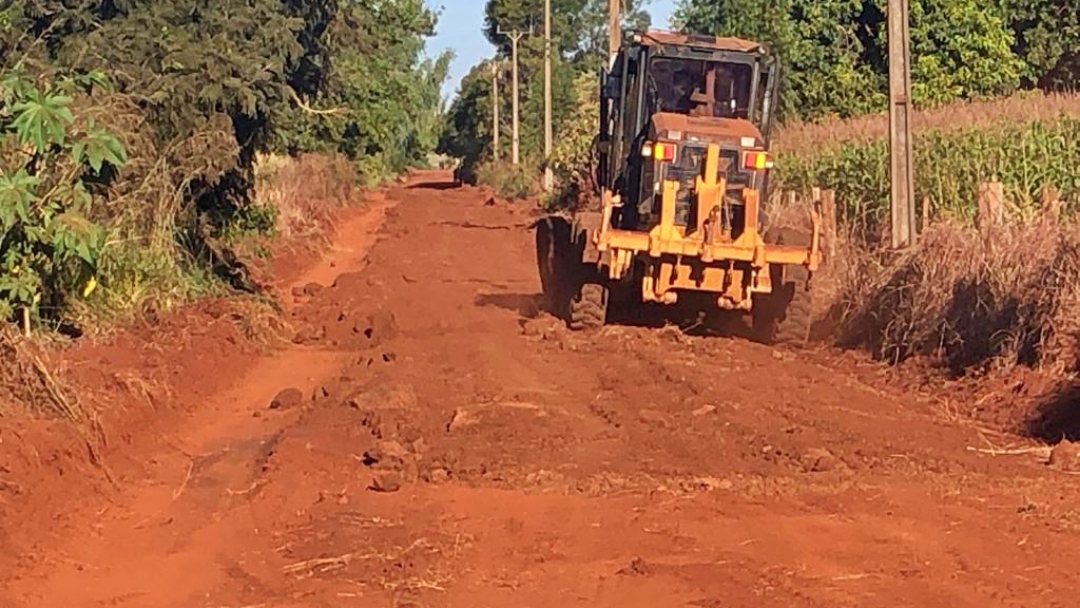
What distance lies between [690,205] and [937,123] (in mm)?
10362

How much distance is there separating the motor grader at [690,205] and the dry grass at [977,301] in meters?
0.94

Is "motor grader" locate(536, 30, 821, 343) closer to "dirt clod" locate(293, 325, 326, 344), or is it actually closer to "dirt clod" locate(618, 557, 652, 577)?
"dirt clod" locate(293, 325, 326, 344)

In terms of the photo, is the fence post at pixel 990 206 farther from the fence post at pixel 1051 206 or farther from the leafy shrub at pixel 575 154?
the leafy shrub at pixel 575 154

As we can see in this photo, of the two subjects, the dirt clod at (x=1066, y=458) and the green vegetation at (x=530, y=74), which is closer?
the dirt clod at (x=1066, y=458)

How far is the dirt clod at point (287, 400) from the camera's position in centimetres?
1176

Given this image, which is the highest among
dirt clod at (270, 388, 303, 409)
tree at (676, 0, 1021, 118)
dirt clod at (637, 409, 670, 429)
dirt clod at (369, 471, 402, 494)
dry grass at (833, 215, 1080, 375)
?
tree at (676, 0, 1021, 118)

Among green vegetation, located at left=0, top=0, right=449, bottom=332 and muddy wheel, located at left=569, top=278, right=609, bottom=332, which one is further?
muddy wheel, located at left=569, top=278, right=609, bottom=332

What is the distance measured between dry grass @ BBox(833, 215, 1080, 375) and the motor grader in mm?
943

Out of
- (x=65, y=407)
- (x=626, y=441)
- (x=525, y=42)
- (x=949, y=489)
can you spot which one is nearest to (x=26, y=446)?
(x=65, y=407)

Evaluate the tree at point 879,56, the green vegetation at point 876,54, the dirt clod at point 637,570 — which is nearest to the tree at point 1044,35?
the green vegetation at point 876,54

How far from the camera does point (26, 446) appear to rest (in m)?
8.74

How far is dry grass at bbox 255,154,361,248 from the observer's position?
29.0 meters

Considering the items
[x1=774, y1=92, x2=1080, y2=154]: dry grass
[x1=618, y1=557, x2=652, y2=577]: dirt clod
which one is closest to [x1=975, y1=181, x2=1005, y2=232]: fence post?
[x1=774, y1=92, x2=1080, y2=154]: dry grass

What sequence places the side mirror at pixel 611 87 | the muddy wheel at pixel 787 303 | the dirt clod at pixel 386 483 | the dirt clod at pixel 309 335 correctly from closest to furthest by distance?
the dirt clod at pixel 386 483 → the muddy wheel at pixel 787 303 → the dirt clod at pixel 309 335 → the side mirror at pixel 611 87
